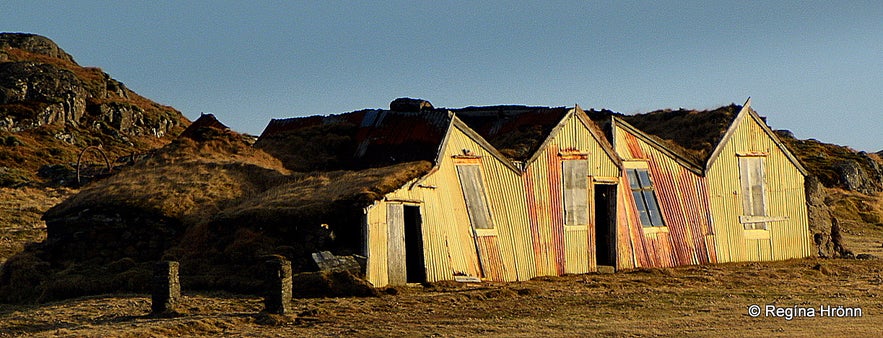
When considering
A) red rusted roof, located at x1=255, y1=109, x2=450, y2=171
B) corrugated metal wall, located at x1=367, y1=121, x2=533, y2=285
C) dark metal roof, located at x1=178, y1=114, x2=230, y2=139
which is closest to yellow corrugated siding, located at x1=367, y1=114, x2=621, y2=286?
corrugated metal wall, located at x1=367, y1=121, x2=533, y2=285

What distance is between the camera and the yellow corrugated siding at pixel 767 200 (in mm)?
25984

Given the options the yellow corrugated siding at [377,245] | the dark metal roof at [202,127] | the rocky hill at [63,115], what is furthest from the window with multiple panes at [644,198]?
the rocky hill at [63,115]

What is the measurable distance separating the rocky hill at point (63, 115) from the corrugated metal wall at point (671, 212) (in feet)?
108

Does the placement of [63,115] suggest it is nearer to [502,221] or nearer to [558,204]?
[558,204]

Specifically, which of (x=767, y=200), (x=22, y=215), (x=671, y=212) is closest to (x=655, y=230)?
(x=671, y=212)

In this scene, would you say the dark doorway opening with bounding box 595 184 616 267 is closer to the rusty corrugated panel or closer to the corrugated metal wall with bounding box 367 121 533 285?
the corrugated metal wall with bounding box 367 121 533 285

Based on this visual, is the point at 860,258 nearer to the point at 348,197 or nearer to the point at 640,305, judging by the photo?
the point at 640,305

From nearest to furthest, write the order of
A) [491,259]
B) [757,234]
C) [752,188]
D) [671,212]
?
1. [491,259]
2. [671,212]
3. [757,234]
4. [752,188]

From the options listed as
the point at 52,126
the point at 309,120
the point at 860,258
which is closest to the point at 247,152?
the point at 309,120

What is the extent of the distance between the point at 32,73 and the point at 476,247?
2078 inches

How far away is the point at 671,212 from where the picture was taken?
25203mm

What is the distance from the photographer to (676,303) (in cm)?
1867

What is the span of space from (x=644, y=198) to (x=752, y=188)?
127 inches

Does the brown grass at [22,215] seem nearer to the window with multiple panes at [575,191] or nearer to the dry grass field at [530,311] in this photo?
the dry grass field at [530,311]
